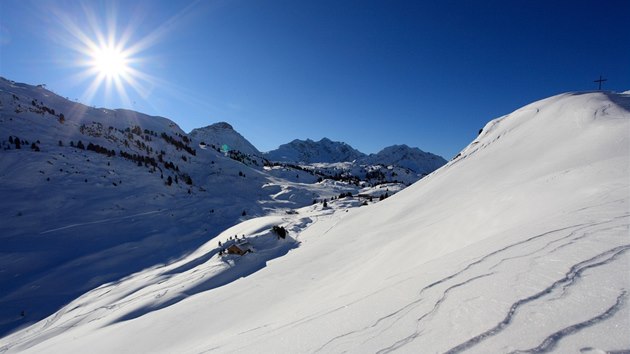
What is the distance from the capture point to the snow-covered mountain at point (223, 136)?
10225cm

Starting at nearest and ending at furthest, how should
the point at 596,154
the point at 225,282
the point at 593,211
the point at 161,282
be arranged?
the point at 593,211
the point at 596,154
the point at 225,282
the point at 161,282

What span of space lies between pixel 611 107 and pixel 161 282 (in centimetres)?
1281

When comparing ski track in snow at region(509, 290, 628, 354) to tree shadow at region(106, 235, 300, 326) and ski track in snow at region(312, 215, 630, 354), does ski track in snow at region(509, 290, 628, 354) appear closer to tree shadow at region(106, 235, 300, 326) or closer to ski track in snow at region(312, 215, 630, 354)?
ski track in snow at region(312, 215, 630, 354)

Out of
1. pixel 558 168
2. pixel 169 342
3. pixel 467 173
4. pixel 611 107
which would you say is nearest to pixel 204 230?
pixel 169 342

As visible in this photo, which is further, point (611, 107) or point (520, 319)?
point (611, 107)

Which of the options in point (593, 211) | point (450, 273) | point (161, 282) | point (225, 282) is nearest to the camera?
point (450, 273)

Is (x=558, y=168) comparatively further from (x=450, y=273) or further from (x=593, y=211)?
(x=450, y=273)

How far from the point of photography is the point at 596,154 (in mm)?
5645

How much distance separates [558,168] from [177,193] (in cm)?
1791

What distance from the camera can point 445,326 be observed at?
181 cm

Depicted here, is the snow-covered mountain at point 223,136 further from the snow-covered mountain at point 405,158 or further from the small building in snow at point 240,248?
the small building in snow at point 240,248

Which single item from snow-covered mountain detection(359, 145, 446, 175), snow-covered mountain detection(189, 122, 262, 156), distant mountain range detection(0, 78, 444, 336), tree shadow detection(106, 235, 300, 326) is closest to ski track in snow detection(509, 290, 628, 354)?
tree shadow detection(106, 235, 300, 326)

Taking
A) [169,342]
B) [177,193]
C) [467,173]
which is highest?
[177,193]

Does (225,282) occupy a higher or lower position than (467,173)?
lower
